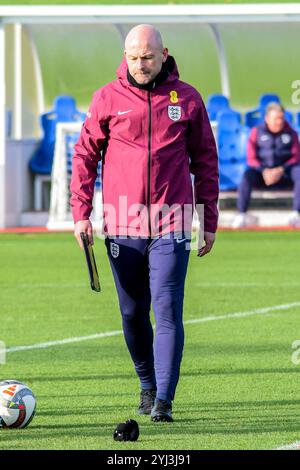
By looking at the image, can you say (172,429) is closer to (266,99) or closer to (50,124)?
(50,124)

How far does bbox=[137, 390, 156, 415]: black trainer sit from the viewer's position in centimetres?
839

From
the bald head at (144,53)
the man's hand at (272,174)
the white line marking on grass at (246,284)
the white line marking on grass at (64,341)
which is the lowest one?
the white line marking on grass at (246,284)

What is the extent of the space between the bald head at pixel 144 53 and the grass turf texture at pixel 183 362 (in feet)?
6.16

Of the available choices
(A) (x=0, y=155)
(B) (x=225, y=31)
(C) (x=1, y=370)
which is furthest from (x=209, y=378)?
(B) (x=225, y=31)

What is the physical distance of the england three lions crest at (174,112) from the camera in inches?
319

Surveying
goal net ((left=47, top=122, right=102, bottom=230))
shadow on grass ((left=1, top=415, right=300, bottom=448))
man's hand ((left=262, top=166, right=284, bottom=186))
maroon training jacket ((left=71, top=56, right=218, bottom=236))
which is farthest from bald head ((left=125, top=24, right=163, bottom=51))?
goal net ((left=47, top=122, right=102, bottom=230))

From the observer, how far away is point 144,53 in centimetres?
795

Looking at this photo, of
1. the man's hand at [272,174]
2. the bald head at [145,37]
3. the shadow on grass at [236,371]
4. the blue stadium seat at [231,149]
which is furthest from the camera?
the blue stadium seat at [231,149]

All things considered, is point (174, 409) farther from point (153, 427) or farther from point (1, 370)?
point (1, 370)

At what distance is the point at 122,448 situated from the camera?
23.6ft

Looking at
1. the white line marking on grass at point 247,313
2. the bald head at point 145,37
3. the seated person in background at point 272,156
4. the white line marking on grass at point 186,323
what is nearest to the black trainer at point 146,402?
the bald head at point 145,37

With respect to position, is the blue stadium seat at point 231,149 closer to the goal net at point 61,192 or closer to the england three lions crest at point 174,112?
the goal net at point 61,192

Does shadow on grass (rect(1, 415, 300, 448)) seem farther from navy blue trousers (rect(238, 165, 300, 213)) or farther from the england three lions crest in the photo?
navy blue trousers (rect(238, 165, 300, 213))
